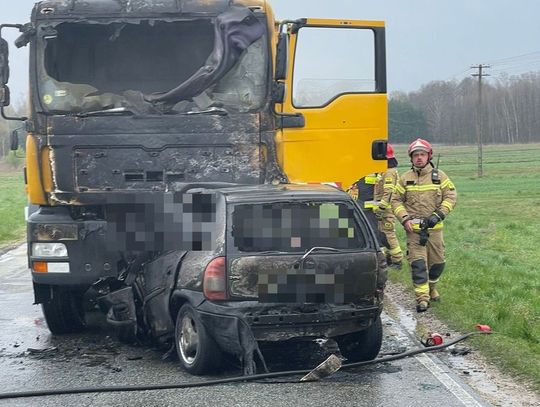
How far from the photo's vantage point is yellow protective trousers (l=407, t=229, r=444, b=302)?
9.12m

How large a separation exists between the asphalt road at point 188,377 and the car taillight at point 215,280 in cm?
66

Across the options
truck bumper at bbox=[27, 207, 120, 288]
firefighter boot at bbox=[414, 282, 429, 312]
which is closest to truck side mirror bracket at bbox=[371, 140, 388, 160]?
firefighter boot at bbox=[414, 282, 429, 312]

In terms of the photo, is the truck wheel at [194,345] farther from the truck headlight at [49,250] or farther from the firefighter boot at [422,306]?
the firefighter boot at [422,306]

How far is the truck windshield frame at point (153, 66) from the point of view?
8250 mm

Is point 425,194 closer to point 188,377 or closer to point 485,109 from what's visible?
point 188,377

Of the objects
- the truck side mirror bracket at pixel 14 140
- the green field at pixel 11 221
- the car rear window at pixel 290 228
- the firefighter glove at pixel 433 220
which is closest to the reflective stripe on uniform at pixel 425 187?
the firefighter glove at pixel 433 220

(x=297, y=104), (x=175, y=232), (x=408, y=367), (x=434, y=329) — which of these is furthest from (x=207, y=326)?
(x=297, y=104)

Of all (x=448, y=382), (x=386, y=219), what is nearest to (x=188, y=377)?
(x=448, y=382)

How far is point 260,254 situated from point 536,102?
10795 cm

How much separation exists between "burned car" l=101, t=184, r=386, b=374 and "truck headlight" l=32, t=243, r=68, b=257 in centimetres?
146

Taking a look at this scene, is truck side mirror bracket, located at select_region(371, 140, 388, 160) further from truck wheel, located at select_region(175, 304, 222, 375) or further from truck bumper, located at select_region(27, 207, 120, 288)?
truck wheel, located at select_region(175, 304, 222, 375)

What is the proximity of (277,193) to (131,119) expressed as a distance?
2.30 meters

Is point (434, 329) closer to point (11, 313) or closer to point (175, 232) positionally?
point (175, 232)

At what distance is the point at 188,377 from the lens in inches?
249
